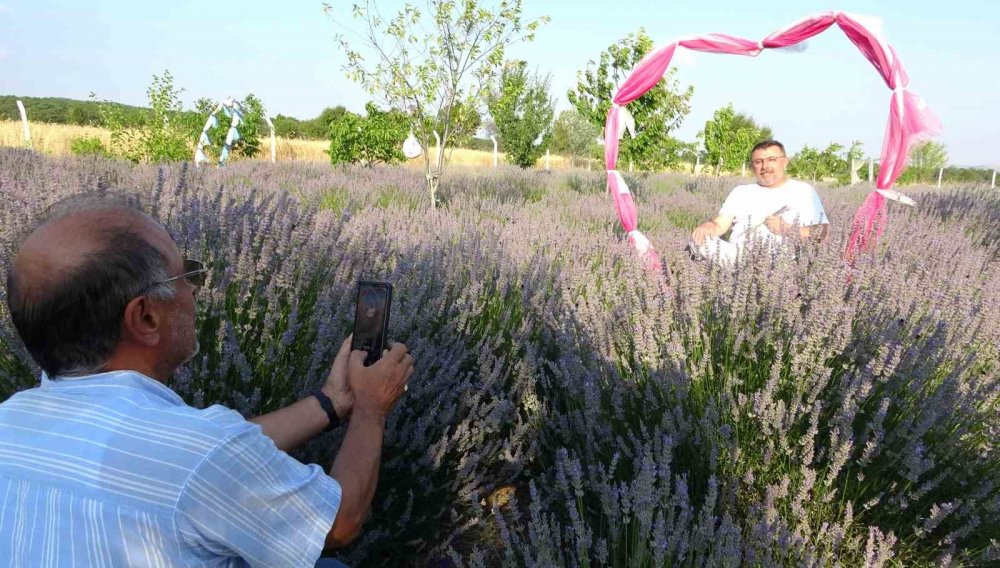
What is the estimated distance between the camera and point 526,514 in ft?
8.40

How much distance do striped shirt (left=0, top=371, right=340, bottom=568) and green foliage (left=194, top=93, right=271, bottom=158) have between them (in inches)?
575

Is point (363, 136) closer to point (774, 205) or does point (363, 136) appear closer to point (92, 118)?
point (774, 205)

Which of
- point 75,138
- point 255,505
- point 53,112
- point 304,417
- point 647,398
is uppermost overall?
point 53,112

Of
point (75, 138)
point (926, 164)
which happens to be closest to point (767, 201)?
point (75, 138)

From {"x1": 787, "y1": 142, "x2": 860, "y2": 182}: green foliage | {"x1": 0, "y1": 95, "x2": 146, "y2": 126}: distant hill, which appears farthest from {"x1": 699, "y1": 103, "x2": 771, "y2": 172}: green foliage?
{"x1": 0, "y1": 95, "x2": 146, "y2": 126}: distant hill

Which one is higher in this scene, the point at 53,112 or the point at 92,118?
the point at 53,112

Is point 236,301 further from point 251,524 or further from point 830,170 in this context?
point 830,170

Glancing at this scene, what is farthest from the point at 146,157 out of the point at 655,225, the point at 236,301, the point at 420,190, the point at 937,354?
the point at 937,354

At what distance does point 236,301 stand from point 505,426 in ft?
3.91

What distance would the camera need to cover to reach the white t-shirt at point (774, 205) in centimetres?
456

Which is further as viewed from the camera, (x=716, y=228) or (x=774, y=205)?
(x=716, y=228)

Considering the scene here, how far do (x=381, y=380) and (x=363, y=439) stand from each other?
0.57 ft

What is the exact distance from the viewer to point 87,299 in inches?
40.5

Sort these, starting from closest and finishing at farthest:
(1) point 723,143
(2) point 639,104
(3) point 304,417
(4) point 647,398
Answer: (3) point 304,417
(4) point 647,398
(2) point 639,104
(1) point 723,143
